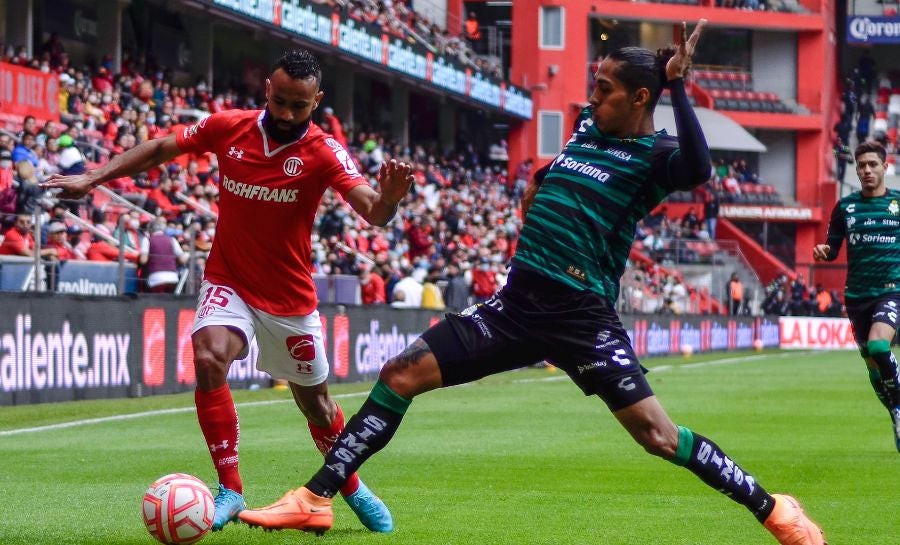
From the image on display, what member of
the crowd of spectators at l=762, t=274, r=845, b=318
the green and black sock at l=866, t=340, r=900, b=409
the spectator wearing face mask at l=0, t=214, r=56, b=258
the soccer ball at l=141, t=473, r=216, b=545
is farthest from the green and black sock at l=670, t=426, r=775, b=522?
the crowd of spectators at l=762, t=274, r=845, b=318

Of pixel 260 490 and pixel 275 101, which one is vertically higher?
pixel 275 101

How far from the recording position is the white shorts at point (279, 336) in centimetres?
788

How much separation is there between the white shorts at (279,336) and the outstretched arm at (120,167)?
2.25 feet

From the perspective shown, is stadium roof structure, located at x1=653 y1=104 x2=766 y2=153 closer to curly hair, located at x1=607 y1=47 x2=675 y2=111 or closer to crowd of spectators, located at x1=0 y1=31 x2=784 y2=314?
crowd of spectators, located at x1=0 y1=31 x2=784 y2=314

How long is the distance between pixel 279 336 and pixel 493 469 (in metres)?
3.49

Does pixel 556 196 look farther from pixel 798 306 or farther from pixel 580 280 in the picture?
pixel 798 306

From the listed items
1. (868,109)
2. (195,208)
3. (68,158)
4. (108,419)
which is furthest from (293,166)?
(868,109)

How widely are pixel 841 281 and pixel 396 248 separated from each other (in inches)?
1209

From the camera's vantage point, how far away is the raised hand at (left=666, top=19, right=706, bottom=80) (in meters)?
6.56

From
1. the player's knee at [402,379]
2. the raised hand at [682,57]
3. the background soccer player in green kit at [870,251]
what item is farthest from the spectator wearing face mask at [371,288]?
the raised hand at [682,57]

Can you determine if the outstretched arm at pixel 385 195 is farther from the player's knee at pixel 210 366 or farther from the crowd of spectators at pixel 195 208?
the crowd of spectators at pixel 195 208

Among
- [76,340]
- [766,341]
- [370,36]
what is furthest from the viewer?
[766,341]

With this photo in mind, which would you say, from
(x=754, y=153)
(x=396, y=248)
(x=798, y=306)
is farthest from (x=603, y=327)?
(x=754, y=153)

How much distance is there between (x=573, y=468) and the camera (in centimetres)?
1124
